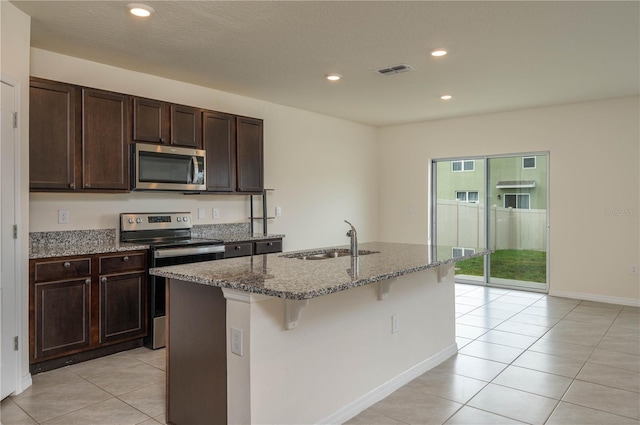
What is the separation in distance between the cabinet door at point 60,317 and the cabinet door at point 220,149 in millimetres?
1624

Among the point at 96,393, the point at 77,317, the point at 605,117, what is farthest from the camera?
the point at 605,117

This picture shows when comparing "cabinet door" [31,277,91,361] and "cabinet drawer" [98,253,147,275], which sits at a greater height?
"cabinet drawer" [98,253,147,275]

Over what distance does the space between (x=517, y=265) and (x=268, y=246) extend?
3766mm

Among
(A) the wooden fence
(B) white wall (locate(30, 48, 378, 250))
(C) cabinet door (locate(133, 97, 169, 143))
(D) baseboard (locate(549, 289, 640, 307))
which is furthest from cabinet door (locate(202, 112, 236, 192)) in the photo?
(D) baseboard (locate(549, 289, 640, 307))

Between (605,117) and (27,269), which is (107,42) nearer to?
(27,269)

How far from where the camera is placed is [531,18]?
9.93 feet

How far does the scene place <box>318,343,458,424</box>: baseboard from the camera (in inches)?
97.4

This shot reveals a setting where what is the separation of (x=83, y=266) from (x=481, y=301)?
450 centimetres

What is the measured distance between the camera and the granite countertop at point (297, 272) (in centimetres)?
191

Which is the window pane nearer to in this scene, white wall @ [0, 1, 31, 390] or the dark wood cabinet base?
the dark wood cabinet base

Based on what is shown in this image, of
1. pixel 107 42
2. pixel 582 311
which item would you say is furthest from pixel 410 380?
pixel 107 42

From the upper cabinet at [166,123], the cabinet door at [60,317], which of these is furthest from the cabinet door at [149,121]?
the cabinet door at [60,317]

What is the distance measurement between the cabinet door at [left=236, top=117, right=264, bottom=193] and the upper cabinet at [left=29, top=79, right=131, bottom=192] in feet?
4.14

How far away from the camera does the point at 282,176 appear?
5.73 m
